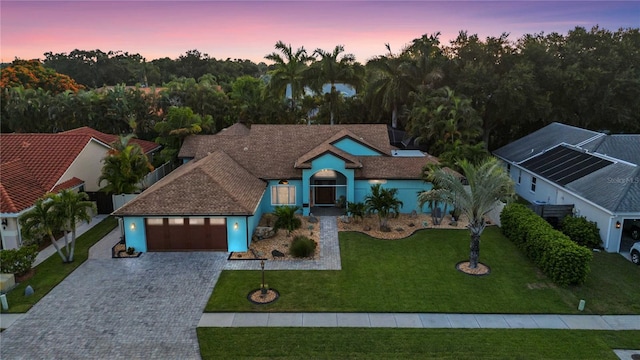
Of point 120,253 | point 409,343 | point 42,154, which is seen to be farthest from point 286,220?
point 42,154

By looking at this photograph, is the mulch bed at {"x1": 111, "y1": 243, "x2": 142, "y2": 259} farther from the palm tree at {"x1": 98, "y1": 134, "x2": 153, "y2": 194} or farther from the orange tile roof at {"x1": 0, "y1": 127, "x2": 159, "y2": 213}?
the palm tree at {"x1": 98, "y1": 134, "x2": 153, "y2": 194}

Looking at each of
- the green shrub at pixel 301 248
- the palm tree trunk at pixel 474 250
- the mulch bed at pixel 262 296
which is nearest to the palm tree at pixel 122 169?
the green shrub at pixel 301 248

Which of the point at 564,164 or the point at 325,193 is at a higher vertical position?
the point at 564,164

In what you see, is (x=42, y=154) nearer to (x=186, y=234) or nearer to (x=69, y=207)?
(x=69, y=207)

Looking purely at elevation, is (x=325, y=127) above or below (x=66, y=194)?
above

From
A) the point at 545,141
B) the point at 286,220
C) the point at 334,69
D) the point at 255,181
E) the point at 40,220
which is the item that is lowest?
the point at 286,220

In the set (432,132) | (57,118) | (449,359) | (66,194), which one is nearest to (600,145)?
(432,132)

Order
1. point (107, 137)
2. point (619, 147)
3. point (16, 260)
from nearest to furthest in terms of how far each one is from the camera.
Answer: point (16, 260) → point (619, 147) → point (107, 137)

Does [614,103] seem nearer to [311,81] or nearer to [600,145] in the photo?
[600,145]
